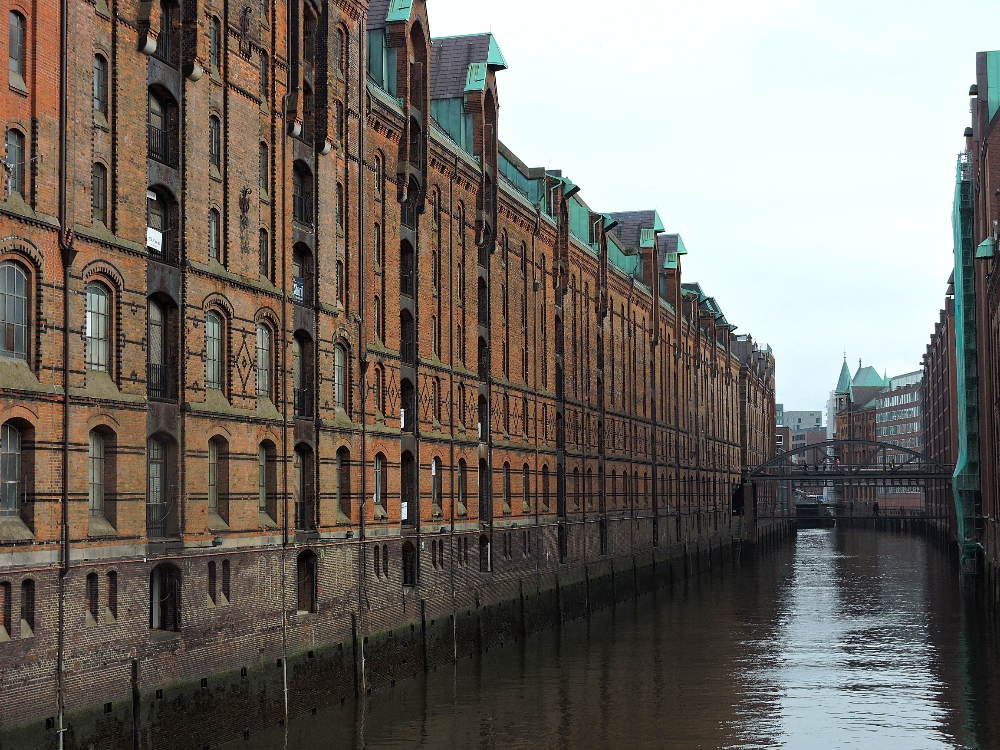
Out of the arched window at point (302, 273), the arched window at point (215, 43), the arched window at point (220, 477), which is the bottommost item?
the arched window at point (220, 477)

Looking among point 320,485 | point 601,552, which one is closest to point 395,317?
point 320,485

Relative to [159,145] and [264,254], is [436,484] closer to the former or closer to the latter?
[264,254]

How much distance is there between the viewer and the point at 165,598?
25.5 meters

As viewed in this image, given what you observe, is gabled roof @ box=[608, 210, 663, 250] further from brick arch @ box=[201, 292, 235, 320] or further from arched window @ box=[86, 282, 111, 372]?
arched window @ box=[86, 282, 111, 372]

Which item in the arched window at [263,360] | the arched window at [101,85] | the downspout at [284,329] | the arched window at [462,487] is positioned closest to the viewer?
the arched window at [101,85]

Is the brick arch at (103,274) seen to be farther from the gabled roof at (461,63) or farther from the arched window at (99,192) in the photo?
the gabled roof at (461,63)

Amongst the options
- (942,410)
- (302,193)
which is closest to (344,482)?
(302,193)

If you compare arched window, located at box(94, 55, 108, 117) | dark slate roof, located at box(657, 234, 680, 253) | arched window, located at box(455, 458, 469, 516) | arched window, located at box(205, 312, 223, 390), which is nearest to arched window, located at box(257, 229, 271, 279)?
arched window, located at box(205, 312, 223, 390)

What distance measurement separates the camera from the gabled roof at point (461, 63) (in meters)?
45.8

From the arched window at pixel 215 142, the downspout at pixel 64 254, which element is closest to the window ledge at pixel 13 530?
the downspout at pixel 64 254

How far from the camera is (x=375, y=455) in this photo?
117ft

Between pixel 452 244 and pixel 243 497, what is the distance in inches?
642

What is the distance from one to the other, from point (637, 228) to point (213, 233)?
53404mm

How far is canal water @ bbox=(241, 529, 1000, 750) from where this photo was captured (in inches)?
1140
